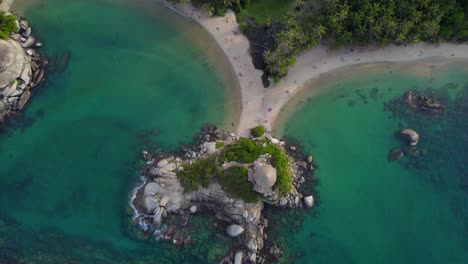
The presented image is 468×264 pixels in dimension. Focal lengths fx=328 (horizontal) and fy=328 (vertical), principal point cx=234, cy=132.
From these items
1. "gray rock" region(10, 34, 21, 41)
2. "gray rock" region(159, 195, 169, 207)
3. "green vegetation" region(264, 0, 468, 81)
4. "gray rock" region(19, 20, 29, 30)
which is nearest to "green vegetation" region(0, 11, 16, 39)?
"gray rock" region(10, 34, 21, 41)

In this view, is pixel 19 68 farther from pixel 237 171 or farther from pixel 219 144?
pixel 237 171

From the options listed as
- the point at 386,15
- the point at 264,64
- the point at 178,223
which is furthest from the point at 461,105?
the point at 178,223

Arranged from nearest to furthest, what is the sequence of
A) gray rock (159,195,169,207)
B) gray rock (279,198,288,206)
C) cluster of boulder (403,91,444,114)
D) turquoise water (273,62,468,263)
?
gray rock (159,195,169,207) < gray rock (279,198,288,206) < turquoise water (273,62,468,263) < cluster of boulder (403,91,444,114)

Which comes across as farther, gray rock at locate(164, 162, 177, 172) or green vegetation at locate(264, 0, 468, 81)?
green vegetation at locate(264, 0, 468, 81)

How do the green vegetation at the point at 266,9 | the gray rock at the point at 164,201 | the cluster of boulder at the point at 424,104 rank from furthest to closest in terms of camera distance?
the cluster of boulder at the point at 424,104
the green vegetation at the point at 266,9
the gray rock at the point at 164,201

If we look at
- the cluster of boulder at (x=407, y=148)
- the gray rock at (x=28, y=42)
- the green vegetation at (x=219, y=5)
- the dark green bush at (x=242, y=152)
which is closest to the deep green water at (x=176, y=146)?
the cluster of boulder at (x=407, y=148)

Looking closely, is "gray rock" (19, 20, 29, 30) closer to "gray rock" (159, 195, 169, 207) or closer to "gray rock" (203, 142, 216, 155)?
"gray rock" (203, 142, 216, 155)

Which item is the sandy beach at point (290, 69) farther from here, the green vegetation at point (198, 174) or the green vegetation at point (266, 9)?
the green vegetation at point (198, 174)

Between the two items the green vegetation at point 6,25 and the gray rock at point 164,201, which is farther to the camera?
the green vegetation at point 6,25
